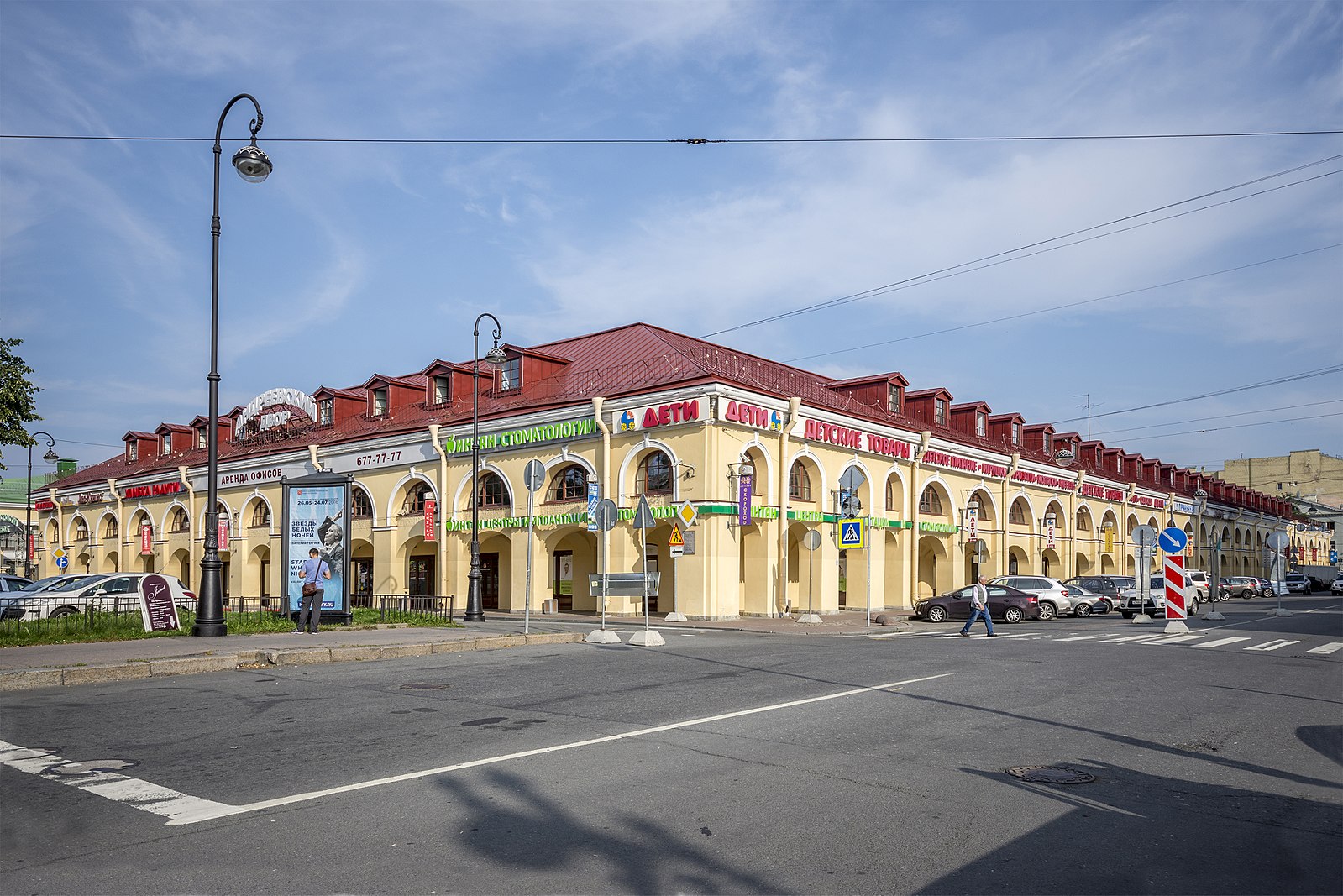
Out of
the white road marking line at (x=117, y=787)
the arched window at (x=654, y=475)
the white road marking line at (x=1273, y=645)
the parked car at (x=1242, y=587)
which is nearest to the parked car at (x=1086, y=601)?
the white road marking line at (x=1273, y=645)

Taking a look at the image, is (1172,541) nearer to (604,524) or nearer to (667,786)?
(604,524)

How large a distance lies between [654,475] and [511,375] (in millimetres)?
9326

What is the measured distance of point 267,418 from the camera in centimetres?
4806

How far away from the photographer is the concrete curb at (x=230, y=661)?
1156 cm

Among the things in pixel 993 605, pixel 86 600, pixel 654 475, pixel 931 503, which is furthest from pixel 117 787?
pixel 931 503

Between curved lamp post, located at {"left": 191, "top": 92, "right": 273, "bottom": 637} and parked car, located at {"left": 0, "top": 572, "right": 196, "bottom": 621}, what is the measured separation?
178cm

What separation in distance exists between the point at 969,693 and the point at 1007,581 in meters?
24.0

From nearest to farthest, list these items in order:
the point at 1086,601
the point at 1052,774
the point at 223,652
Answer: the point at 1052,774, the point at 223,652, the point at 1086,601

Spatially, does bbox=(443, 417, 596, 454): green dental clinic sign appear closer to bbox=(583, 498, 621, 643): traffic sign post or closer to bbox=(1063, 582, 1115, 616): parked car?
bbox=(583, 498, 621, 643): traffic sign post

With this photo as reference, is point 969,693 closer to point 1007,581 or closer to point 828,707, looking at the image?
point 828,707

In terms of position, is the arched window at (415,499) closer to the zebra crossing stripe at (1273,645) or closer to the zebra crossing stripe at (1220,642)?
the zebra crossing stripe at (1220,642)

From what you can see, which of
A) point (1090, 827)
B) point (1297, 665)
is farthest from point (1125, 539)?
point (1090, 827)

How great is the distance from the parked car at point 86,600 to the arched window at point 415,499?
41.6 feet

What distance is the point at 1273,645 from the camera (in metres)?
19.8
